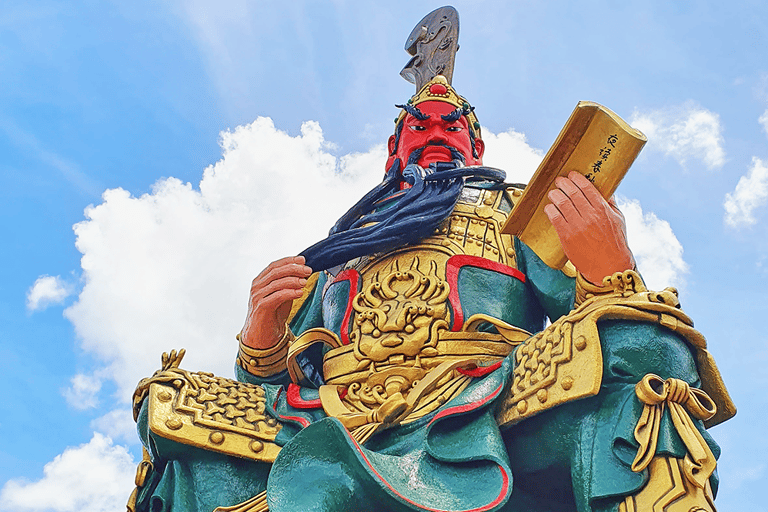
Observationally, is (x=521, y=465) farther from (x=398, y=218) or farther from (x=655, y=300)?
(x=398, y=218)

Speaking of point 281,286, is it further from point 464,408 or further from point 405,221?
point 464,408

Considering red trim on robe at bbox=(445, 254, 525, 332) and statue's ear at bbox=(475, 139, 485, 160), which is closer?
red trim on robe at bbox=(445, 254, 525, 332)

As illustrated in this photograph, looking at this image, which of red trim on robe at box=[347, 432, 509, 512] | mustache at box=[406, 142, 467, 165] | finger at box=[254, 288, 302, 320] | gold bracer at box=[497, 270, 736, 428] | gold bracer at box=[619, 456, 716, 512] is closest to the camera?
gold bracer at box=[619, 456, 716, 512]

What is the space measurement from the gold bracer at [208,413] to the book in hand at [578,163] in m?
1.21

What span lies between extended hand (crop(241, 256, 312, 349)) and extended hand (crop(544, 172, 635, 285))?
1147mm

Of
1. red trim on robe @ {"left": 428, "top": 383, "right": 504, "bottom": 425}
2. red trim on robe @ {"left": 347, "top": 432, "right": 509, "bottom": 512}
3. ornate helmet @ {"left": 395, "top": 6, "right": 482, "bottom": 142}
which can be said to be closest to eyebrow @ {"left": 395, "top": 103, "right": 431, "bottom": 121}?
ornate helmet @ {"left": 395, "top": 6, "right": 482, "bottom": 142}

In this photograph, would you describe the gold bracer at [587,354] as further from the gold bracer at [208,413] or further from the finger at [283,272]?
the finger at [283,272]

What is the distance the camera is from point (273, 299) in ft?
12.2

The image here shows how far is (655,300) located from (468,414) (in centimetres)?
72

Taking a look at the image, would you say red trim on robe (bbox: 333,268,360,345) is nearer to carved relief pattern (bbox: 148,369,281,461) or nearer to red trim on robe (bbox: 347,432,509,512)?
carved relief pattern (bbox: 148,369,281,461)

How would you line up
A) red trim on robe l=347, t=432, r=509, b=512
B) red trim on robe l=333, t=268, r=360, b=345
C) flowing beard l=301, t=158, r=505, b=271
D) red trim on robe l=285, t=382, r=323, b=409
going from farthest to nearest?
flowing beard l=301, t=158, r=505, b=271 < red trim on robe l=333, t=268, r=360, b=345 < red trim on robe l=285, t=382, r=323, b=409 < red trim on robe l=347, t=432, r=509, b=512

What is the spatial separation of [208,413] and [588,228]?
1574 millimetres

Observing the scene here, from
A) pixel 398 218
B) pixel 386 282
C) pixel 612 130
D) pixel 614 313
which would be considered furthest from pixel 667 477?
pixel 398 218

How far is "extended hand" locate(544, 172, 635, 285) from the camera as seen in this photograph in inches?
123
